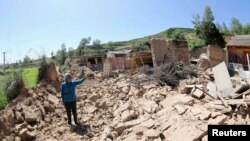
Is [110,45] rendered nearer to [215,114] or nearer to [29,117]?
[29,117]

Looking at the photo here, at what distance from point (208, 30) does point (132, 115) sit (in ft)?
95.4

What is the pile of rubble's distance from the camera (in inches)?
237

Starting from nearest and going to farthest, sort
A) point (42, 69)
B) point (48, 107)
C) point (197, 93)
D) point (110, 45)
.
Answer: point (197, 93) → point (48, 107) → point (42, 69) → point (110, 45)

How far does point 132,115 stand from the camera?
7.35 metres

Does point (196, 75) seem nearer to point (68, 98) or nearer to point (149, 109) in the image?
point (149, 109)

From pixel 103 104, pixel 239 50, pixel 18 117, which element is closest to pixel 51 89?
pixel 103 104

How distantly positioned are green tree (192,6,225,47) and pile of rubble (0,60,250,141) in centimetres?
2557

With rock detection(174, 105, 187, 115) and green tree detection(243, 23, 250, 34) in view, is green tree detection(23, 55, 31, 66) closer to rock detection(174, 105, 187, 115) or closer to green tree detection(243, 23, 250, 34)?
rock detection(174, 105, 187, 115)

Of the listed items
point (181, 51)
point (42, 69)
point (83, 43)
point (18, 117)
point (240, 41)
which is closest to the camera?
point (18, 117)

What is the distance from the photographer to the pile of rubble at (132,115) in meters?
6.02

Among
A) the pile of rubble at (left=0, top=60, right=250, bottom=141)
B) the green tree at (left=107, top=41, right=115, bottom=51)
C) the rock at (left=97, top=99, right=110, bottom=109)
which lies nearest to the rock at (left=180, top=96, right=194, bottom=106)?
the pile of rubble at (left=0, top=60, right=250, bottom=141)

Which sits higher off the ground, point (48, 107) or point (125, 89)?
point (125, 89)

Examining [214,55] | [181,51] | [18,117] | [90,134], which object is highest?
[181,51]

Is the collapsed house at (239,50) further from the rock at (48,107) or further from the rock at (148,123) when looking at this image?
the rock at (148,123)
